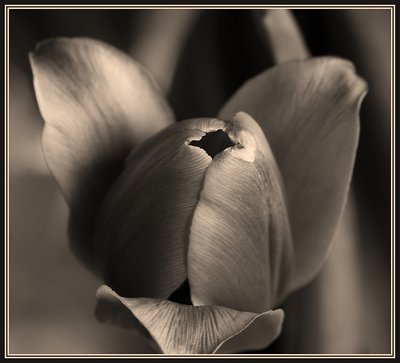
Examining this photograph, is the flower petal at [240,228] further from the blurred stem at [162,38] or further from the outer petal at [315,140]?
the blurred stem at [162,38]

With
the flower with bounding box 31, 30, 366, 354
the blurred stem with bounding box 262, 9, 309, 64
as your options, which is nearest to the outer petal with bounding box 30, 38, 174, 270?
the flower with bounding box 31, 30, 366, 354

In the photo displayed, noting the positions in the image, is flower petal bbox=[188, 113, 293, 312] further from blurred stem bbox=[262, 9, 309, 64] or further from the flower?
blurred stem bbox=[262, 9, 309, 64]

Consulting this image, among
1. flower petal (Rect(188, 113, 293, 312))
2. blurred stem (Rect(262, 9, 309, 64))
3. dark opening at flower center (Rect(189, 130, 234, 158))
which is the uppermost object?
blurred stem (Rect(262, 9, 309, 64))

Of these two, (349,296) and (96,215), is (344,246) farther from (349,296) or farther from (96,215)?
(96,215)

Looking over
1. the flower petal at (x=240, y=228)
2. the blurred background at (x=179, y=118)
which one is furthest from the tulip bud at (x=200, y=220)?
the blurred background at (x=179, y=118)

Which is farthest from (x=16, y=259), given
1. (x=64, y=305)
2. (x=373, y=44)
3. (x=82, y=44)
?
(x=373, y=44)
